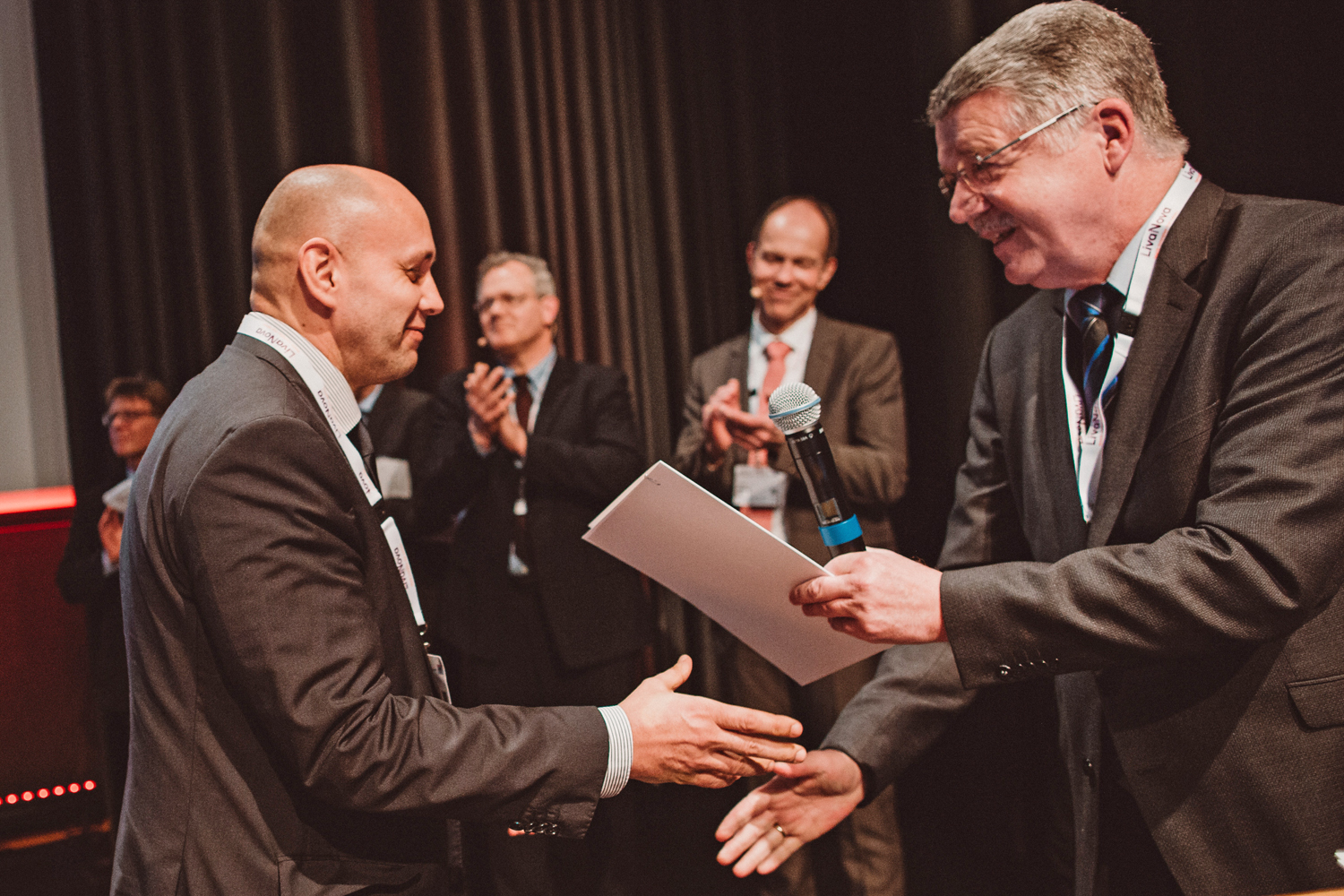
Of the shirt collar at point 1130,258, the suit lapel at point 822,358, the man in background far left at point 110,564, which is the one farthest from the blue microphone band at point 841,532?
the man in background far left at point 110,564

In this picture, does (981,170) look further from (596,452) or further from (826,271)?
(596,452)

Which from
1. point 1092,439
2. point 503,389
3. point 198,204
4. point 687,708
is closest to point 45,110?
point 198,204

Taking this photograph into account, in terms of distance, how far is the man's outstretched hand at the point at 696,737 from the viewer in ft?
4.30

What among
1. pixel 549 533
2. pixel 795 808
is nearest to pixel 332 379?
pixel 795 808

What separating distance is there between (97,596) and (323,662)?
269 cm

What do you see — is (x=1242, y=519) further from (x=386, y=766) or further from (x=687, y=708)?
(x=386, y=766)

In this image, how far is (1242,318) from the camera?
125 cm

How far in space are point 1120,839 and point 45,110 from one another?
446 cm

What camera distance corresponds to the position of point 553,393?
3.15 meters

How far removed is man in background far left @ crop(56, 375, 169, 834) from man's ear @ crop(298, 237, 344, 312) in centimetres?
226

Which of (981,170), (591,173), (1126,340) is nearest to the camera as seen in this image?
(1126,340)

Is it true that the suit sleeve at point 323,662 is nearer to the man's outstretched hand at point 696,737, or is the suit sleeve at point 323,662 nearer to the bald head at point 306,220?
the man's outstretched hand at point 696,737

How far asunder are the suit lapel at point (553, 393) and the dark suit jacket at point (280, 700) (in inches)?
70.7

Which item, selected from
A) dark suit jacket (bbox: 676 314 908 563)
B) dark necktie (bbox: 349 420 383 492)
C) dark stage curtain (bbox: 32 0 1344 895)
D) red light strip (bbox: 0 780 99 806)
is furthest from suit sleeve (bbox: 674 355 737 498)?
red light strip (bbox: 0 780 99 806)
